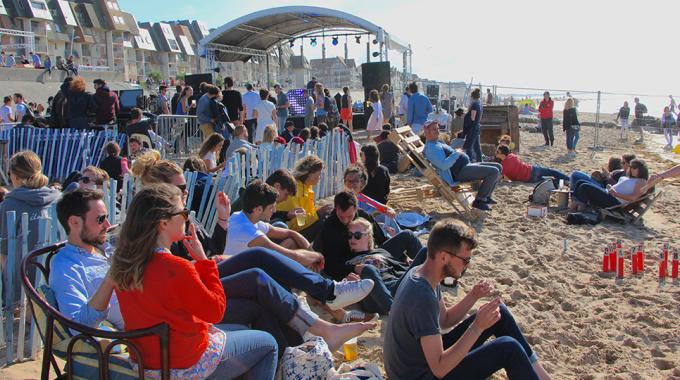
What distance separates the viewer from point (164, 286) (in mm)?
2461

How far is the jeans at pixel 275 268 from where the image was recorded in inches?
154

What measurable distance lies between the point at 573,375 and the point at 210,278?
8.36 ft

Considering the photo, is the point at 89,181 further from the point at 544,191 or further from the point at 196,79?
the point at 196,79

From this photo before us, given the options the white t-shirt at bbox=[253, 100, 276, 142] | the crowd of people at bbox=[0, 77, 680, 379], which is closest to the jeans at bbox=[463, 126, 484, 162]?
the white t-shirt at bbox=[253, 100, 276, 142]

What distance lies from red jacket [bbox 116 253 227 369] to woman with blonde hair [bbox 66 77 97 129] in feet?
28.8

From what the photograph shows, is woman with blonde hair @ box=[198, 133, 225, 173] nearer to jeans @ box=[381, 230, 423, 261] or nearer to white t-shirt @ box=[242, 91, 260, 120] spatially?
jeans @ box=[381, 230, 423, 261]

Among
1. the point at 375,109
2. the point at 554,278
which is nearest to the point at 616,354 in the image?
the point at 554,278

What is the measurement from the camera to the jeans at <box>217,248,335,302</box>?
392 cm

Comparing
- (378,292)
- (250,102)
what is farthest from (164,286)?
(250,102)

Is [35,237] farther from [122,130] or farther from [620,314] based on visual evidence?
[122,130]

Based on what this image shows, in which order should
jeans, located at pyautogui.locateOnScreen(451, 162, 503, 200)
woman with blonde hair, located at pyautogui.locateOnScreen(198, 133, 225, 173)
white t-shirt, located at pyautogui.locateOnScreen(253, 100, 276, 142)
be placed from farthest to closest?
white t-shirt, located at pyautogui.locateOnScreen(253, 100, 276, 142) < jeans, located at pyautogui.locateOnScreen(451, 162, 503, 200) < woman with blonde hair, located at pyautogui.locateOnScreen(198, 133, 225, 173)

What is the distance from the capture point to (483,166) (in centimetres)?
841

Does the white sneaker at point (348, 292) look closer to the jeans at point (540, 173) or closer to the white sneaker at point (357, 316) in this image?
the white sneaker at point (357, 316)

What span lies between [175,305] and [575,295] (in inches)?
160
